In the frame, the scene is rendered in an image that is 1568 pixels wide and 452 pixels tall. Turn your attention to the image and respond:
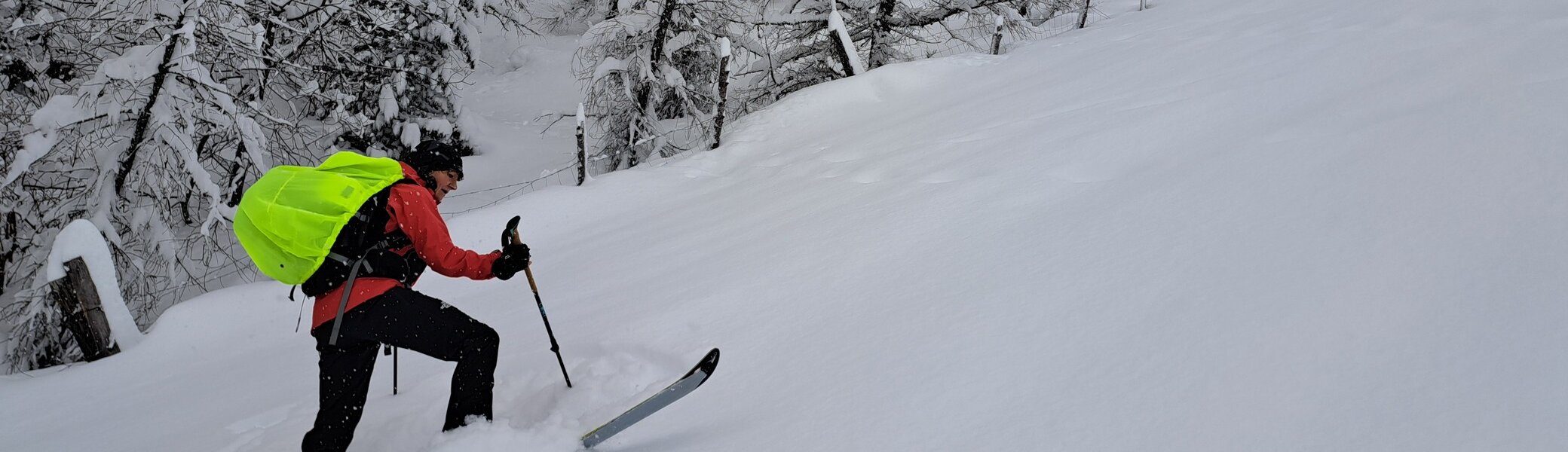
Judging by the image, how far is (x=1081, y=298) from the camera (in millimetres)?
2986

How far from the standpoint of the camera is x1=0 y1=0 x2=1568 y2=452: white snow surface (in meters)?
2.21

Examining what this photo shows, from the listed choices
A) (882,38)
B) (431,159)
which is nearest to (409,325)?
(431,159)

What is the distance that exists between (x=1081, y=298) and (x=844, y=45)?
351 inches

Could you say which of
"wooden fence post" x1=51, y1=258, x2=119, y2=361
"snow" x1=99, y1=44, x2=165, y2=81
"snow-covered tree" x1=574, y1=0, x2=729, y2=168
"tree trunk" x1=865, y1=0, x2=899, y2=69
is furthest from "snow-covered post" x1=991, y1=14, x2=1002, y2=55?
"wooden fence post" x1=51, y1=258, x2=119, y2=361

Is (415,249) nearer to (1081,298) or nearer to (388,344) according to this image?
(388,344)

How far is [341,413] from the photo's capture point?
113 inches

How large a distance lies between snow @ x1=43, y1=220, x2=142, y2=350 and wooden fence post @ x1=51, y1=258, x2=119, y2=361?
3 centimetres

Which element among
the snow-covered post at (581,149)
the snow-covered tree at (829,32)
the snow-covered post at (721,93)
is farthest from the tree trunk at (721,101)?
the snow-covered tree at (829,32)

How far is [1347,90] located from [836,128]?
5.26 m

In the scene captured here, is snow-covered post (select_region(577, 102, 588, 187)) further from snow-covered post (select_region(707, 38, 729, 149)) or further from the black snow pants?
the black snow pants

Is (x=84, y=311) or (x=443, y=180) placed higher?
(x=443, y=180)

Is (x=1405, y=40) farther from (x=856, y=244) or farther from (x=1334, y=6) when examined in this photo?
(x=856, y=244)

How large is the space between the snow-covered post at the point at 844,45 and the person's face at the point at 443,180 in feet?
28.6

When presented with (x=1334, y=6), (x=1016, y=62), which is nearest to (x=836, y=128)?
(x=1016, y=62)
